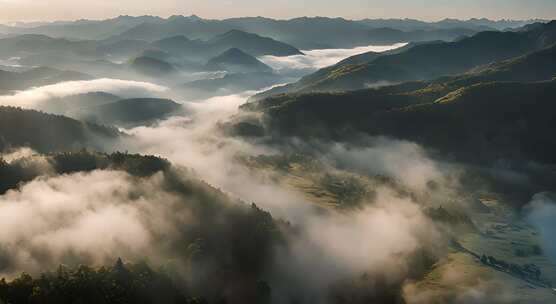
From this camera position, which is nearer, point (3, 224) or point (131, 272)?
point (131, 272)

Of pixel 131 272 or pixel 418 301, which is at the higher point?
pixel 131 272

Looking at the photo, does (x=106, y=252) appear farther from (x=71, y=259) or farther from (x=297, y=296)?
(x=297, y=296)

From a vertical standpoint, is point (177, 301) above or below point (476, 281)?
above

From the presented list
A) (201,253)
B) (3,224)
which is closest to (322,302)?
(201,253)

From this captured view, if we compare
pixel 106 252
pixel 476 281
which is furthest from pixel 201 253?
pixel 476 281

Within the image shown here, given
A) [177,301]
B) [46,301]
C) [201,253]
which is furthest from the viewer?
[201,253]

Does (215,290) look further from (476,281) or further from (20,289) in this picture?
(476,281)

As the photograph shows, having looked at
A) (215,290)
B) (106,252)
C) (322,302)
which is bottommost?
(322,302)

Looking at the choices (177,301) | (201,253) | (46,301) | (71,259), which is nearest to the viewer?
(46,301)

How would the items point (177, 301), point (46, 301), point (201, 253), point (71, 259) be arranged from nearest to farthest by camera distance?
point (46, 301) → point (177, 301) → point (71, 259) → point (201, 253)
